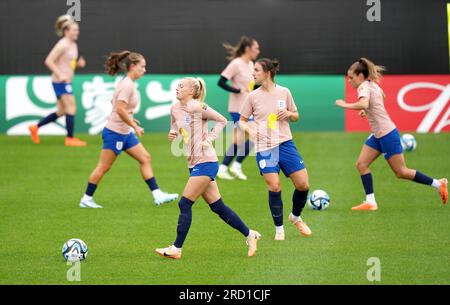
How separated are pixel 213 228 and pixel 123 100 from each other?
2366 mm

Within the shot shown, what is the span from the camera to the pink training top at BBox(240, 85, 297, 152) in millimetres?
11672

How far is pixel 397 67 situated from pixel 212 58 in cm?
419

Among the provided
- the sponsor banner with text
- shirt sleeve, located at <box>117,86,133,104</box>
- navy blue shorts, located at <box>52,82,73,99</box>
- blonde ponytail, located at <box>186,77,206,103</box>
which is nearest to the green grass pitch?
navy blue shorts, located at <box>52,82,73,99</box>

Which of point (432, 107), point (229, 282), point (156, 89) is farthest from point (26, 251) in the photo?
point (432, 107)

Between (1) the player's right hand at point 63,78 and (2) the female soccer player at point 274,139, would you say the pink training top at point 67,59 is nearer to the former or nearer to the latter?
(1) the player's right hand at point 63,78

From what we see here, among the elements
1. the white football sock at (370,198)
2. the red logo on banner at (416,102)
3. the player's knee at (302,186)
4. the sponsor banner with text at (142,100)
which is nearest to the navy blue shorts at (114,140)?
the player's knee at (302,186)

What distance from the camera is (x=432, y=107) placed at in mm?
21703

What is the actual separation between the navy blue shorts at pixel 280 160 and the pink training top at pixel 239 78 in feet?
17.7

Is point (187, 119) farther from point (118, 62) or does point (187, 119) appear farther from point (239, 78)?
point (239, 78)

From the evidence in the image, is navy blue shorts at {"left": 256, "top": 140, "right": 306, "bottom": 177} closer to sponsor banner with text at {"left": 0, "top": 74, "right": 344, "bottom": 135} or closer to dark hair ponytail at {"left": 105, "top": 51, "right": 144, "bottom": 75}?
dark hair ponytail at {"left": 105, "top": 51, "right": 144, "bottom": 75}

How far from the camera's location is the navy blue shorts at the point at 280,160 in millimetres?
11656

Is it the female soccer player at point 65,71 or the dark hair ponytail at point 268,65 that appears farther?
the female soccer player at point 65,71

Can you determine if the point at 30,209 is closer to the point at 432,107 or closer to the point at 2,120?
the point at 2,120

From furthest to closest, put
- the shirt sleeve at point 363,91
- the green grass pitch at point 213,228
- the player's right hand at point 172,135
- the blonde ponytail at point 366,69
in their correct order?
the blonde ponytail at point 366,69
the shirt sleeve at point 363,91
the player's right hand at point 172,135
the green grass pitch at point 213,228
